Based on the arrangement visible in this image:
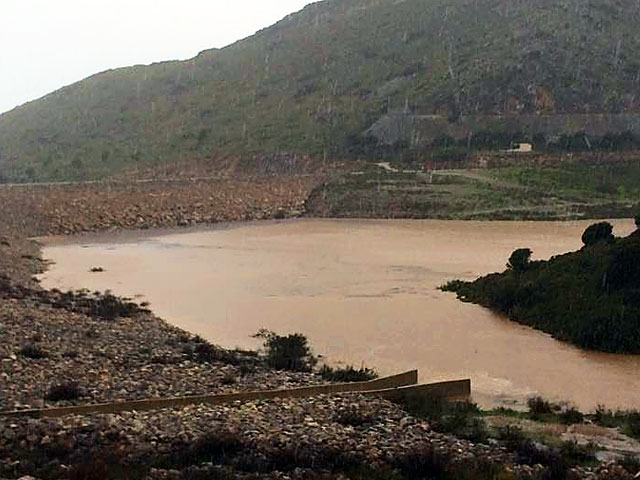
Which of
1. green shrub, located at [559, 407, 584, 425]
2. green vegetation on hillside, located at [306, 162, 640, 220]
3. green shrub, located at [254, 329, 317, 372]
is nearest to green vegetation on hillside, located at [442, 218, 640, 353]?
green shrub, located at [559, 407, 584, 425]

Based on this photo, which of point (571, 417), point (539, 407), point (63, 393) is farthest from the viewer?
point (539, 407)

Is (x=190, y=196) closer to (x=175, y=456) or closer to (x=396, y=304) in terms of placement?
(x=396, y=304)

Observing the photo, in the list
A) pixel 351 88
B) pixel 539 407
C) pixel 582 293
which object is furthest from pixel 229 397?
pixel 351 88

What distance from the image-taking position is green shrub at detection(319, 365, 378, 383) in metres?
13.7

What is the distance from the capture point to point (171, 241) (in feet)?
122

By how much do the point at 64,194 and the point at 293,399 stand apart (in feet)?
119

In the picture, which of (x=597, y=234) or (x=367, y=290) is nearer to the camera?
(x=597, y=234)

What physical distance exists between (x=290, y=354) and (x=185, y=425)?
17.1 ft

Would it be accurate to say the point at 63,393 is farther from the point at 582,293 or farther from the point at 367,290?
the point at 367,290

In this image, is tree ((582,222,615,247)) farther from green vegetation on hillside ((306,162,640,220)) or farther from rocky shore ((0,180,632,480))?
green vegetation on hillside ((306,162,640,220))

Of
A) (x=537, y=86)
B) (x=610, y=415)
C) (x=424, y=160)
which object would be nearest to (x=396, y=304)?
(x=610, y=415)

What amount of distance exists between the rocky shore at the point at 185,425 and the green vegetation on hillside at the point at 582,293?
22.4 feet

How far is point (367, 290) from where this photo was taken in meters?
24.1

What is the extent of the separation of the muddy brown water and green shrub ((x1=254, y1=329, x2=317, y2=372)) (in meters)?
0.60
